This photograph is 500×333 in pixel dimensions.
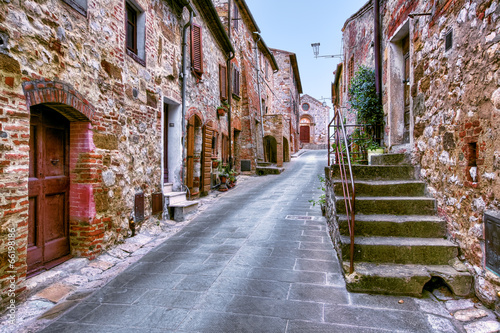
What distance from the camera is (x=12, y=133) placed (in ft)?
9.36

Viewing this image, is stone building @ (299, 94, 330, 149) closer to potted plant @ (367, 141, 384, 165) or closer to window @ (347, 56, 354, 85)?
window @ (347, 56, 354, 85)

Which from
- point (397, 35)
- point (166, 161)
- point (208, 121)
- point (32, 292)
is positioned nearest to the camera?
point (32, 292)

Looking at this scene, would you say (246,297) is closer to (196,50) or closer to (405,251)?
(405,251)

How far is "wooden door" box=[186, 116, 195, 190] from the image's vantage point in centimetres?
758

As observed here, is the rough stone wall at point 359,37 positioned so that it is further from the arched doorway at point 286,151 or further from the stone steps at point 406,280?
the arched doorway at point 286,151

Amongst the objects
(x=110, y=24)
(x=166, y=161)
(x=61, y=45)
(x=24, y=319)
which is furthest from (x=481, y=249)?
(x=166, y=161)

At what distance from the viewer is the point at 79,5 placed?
3.85m

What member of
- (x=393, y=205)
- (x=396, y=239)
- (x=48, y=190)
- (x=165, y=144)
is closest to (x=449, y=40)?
(x=393, y=205)

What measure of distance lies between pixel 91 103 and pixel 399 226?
438 centimetres

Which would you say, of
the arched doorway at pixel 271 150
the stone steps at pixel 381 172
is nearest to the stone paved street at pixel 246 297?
the stone steps at pixel 381 172

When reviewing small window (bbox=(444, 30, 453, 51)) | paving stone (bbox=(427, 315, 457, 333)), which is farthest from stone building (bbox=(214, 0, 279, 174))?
paving stone (bbox=(427, 315, 457, 333))

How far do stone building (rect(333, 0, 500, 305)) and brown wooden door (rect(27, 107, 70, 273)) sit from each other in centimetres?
471

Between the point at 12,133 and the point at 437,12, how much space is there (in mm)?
5027

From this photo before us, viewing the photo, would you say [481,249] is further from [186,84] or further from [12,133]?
[186,84]
